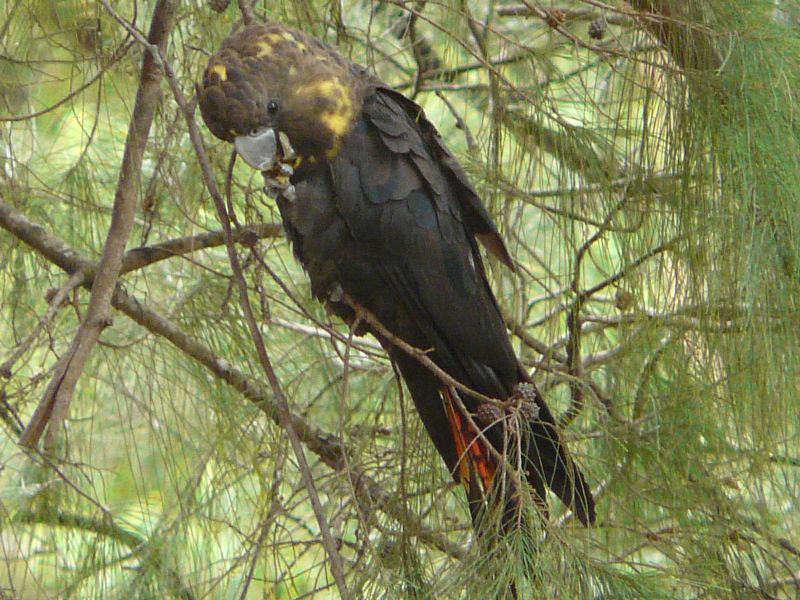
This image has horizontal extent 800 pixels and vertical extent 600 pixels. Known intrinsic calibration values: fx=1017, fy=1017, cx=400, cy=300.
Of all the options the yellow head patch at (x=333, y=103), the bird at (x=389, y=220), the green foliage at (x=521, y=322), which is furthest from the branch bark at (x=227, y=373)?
the yellow head patch at (x=333, y=103)

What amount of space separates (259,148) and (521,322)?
24.5 inches

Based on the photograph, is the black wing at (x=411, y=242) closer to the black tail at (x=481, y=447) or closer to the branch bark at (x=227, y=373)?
the black tail at (x=481, y=447)

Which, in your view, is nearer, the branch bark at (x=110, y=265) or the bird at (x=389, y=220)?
the branch bark at (x=110, y=265)

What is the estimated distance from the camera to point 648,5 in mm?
1359

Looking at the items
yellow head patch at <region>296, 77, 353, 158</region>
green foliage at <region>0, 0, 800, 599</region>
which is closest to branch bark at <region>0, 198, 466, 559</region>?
green foliage at <region>0, 0, 800, 599</region>

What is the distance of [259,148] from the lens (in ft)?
4.68

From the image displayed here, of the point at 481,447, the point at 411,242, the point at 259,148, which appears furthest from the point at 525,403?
the point at 259,148

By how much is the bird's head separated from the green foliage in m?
0.17

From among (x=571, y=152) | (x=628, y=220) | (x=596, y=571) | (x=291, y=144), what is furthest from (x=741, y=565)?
(x=291, y=144)

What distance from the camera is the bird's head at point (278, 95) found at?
4.59 ft

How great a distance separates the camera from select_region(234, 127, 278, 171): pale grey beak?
4.60 feet

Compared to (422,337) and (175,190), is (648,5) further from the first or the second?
(175,190)

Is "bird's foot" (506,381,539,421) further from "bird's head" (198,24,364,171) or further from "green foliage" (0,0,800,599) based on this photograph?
"bird's head" (198,24,364,171)

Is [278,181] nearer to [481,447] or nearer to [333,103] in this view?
[333,103]
